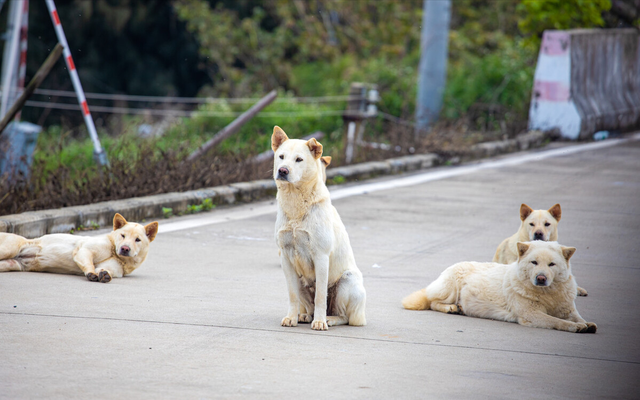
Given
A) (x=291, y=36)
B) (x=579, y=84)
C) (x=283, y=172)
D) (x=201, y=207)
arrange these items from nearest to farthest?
→ (x=283, y=172), (x=201, y=207), (x=579, y=84), (x=291, y=36)

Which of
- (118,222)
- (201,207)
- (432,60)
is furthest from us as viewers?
(432,60)

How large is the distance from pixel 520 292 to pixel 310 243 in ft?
5.57

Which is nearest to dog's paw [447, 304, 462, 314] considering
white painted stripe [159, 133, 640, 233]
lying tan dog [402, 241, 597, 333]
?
lying tan dog [402, 241, 597, 333]

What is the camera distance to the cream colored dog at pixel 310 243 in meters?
5.49

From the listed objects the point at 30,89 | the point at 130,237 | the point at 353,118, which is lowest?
the point at 130,237

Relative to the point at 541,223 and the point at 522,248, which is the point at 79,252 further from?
the point at 541,223

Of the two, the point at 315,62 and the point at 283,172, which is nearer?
the point at 283,172

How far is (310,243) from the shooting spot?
18.0ft

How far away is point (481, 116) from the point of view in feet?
→ 61.4

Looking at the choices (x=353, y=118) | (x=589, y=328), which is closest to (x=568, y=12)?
(x=353, y=118)

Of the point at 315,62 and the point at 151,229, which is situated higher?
the point at 315,62

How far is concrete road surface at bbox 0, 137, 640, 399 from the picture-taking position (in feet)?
14.4

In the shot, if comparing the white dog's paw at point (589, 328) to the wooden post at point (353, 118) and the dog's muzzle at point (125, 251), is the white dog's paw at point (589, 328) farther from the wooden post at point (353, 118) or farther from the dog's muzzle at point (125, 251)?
the wooden post at point (353, 118)

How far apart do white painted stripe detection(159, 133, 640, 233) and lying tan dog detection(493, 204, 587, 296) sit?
12.8ft
